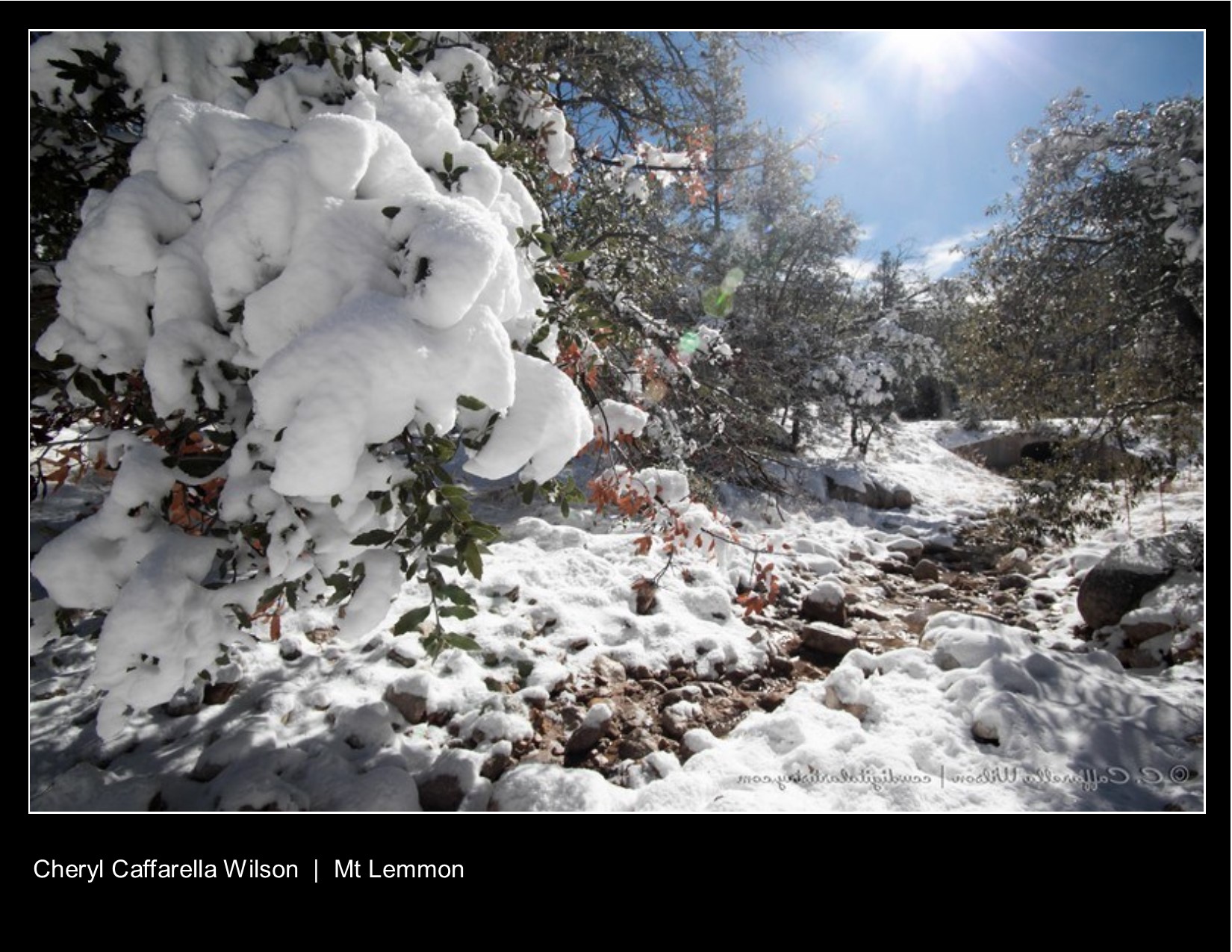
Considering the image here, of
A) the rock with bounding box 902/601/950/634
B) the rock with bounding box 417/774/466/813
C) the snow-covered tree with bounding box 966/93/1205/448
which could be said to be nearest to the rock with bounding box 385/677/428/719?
the rock with bounding box 417/774/466/813

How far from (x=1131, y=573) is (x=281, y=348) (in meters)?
6.39

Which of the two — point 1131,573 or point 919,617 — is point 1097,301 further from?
point 919,617

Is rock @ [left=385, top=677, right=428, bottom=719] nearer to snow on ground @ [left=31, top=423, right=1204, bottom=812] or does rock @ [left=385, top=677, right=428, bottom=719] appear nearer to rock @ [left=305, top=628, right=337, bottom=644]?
snow on ground @ [left=31, top=423, right=1204, bottom=812]

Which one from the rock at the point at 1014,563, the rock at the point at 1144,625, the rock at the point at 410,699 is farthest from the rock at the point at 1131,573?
the rock at the point at 410,699

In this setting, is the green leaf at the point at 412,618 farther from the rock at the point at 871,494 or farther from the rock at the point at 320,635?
the rock at the point at 871,494

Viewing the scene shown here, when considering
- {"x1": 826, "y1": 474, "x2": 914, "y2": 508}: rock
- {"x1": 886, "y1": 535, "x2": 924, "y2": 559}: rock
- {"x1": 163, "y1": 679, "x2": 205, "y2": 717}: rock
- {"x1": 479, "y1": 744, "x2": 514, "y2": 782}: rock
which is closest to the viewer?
{"x1": 479, "y1": 744, "x2": 514, "y2": 782}: rock

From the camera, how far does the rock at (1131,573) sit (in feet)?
15.6

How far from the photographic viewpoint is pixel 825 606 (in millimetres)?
4840

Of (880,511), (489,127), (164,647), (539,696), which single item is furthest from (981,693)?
(880,511)

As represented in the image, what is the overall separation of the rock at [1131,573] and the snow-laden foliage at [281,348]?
5480 millimetres

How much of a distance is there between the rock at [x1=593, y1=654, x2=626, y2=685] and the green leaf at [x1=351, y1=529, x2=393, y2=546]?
2307 mm

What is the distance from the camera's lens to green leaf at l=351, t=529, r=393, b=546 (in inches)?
62.3

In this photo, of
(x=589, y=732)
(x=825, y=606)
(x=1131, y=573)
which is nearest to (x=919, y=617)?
(x=825, y=606)
